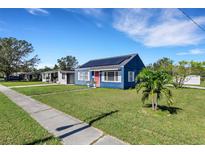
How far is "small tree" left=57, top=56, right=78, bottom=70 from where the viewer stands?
67.1 meters

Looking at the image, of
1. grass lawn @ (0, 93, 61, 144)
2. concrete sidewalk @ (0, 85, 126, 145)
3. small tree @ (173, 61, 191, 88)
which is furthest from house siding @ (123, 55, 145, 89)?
grass lawn @ (0, 93, 61, 144)

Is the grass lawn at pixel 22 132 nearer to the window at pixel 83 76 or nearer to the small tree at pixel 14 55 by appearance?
the window at pixel 83 76

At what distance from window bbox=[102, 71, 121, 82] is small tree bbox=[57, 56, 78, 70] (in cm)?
4868

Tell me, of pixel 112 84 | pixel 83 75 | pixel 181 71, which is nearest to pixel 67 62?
pixel 83 75

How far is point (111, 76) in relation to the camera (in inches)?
748

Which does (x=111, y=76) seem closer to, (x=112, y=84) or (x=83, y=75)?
(x=112, y=84)

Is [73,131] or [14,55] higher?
[14,55]

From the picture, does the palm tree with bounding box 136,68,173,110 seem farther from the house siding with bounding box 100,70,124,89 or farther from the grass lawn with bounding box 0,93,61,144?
the house siding with bounding box 100,70,124,89

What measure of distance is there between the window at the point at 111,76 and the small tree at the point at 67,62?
4868cm

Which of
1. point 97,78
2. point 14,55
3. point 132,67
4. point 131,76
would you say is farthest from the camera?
point 14,55

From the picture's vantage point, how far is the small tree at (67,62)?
67.1m

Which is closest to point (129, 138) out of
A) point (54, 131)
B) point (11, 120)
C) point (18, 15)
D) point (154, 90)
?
point (54, 131)

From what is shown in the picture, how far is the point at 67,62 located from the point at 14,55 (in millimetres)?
28817
